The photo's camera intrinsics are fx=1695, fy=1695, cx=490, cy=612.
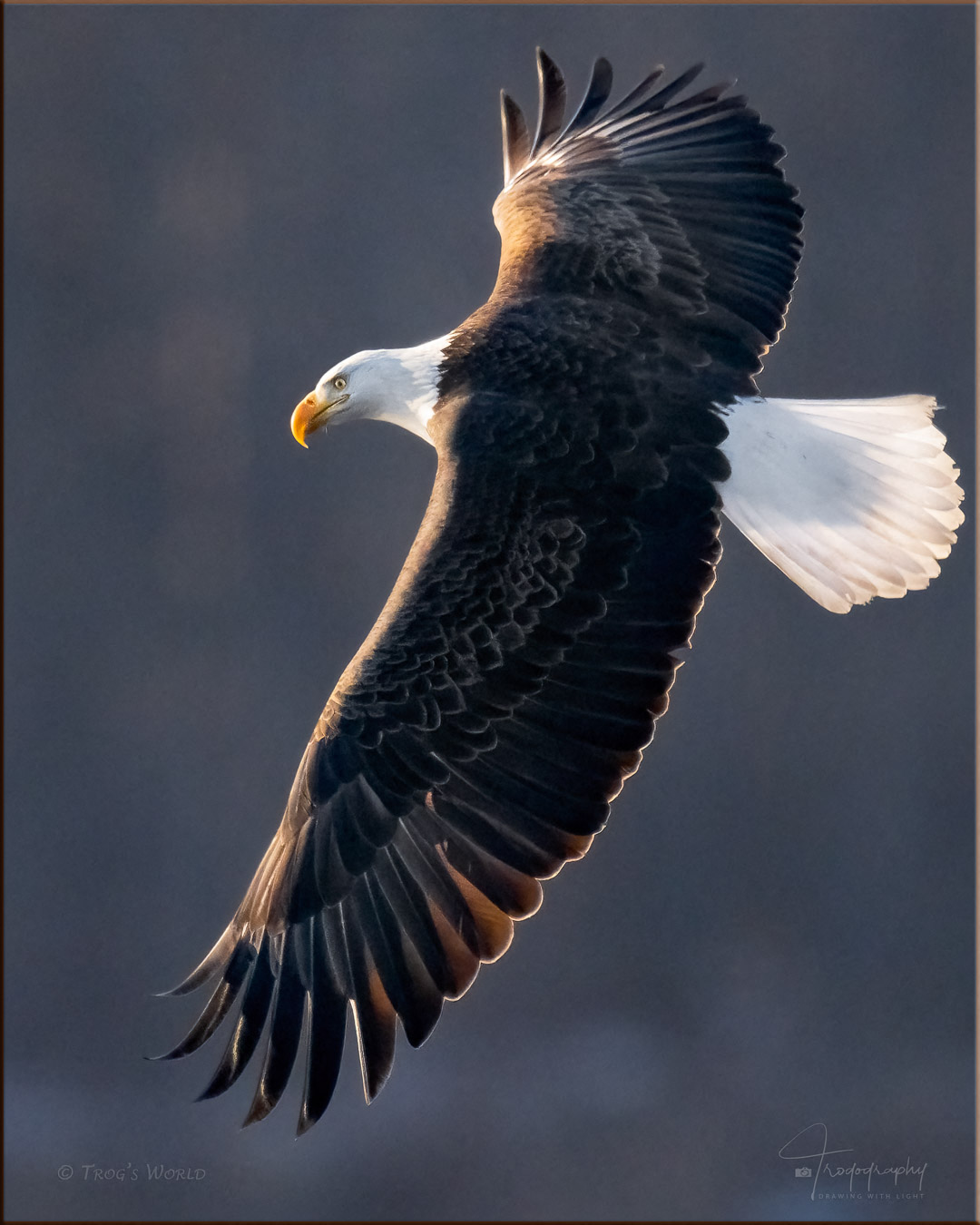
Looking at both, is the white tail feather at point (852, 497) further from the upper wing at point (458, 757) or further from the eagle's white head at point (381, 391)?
the eagle's white head at point (381, 391)

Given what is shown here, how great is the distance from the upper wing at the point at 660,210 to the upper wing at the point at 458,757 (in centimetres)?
71

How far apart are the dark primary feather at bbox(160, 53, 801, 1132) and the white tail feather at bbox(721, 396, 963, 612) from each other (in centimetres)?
23

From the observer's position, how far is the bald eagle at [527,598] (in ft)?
12.0

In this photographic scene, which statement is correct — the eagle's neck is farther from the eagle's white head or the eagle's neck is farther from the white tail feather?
the white tail feather

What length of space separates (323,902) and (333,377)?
146 centimetres

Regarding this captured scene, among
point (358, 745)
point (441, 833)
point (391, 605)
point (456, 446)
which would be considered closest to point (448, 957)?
point (441, 833)

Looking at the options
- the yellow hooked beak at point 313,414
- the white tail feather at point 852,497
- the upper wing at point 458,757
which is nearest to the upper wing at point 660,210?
the white tail feather at point 852,497

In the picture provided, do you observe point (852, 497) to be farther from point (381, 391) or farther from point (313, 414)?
point (313, 414)

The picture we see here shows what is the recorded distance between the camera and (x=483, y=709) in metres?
3.72

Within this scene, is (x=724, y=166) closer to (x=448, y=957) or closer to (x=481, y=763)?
(x=481, y=763)

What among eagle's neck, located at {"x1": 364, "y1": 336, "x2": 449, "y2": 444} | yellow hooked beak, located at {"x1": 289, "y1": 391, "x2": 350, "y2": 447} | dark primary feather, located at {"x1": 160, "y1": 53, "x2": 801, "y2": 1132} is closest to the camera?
dark primary feather, located at {"x1": 160, "y1": 53, "x2": 801, "y2": 1132}

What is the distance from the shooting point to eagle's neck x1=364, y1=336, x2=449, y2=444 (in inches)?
163

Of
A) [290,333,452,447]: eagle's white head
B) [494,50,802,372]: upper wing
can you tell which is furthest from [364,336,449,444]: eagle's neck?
[494,50,802,372]: upper wing

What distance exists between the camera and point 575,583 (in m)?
3.77
